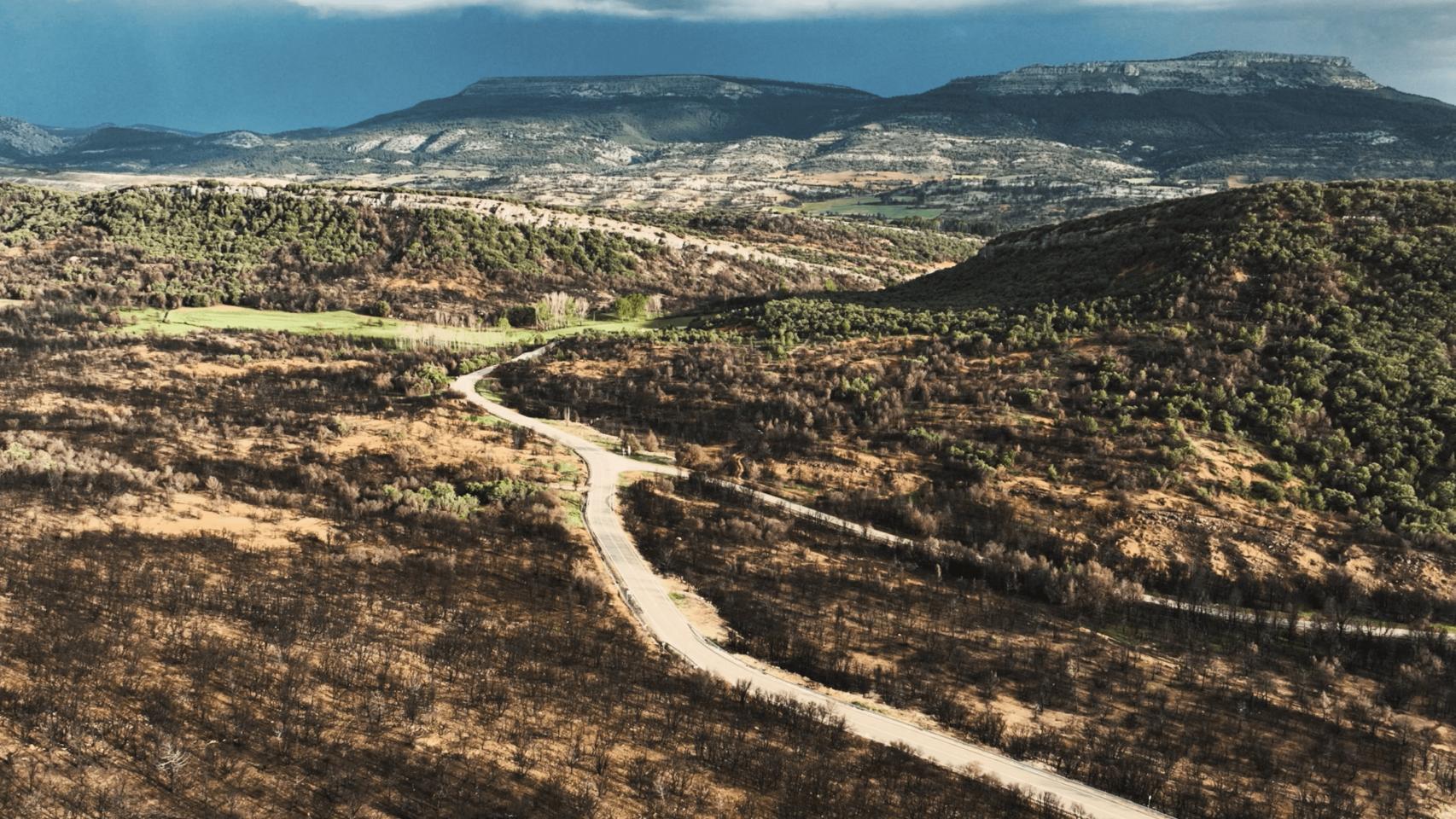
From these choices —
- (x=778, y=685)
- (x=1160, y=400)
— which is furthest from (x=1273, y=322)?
(x=778, y=685)

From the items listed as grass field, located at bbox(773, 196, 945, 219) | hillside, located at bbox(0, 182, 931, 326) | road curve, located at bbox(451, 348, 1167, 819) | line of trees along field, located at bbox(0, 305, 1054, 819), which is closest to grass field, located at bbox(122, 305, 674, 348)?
hillside, located at bbox(0, 182, 931, 326)

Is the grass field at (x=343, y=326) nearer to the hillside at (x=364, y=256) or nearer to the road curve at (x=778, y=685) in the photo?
the hillside at (x=364, y=256)

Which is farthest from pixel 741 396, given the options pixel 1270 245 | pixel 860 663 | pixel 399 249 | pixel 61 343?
pixel 399 249

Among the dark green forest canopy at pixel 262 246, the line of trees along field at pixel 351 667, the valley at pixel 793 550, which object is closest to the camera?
the line of trees along field at pixel 351 667

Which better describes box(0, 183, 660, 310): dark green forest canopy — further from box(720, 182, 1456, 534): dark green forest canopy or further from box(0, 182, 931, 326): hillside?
box(720, 182, 1456, 534): dark green forest canopy

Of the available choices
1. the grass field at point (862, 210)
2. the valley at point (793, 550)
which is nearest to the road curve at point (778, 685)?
the valley at point (793, 550)

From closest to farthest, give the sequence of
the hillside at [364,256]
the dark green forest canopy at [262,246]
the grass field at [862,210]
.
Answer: the hillside at [364,256]
the dark green forest canopy at [262,246]
the grass field at [862,210]
